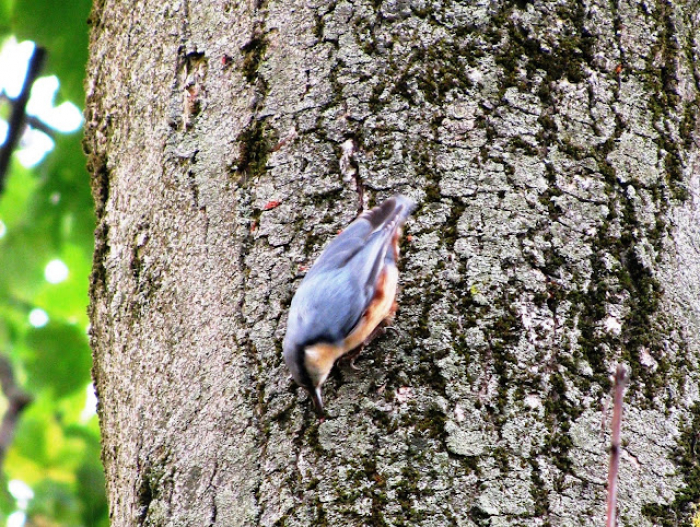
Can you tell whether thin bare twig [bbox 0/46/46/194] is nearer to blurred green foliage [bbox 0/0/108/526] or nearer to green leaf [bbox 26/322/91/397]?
blurred green foliage [bbox 0/0/108/526]

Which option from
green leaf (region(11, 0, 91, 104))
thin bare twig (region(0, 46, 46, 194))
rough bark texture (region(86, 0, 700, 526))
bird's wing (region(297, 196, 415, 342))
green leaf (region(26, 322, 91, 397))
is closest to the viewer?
rough bark texture (region(86, 0, 700, 526))

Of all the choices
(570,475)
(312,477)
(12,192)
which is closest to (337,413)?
(312,477)

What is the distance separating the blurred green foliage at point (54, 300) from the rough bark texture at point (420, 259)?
100cm

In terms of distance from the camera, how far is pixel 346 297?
1.94m

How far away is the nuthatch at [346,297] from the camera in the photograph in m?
1.62

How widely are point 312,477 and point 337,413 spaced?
0.43ft

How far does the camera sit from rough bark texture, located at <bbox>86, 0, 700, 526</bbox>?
153 centimetres

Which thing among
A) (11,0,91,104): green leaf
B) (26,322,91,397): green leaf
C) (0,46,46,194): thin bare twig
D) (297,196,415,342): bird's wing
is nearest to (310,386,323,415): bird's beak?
(297,196,415,342): bird's wing

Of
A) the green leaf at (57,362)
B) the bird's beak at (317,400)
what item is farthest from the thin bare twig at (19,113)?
the bird's beak at (317,400)

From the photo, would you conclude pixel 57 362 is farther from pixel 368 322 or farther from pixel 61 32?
pixel 368 322

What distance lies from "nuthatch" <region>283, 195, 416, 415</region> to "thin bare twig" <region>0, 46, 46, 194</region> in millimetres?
2287

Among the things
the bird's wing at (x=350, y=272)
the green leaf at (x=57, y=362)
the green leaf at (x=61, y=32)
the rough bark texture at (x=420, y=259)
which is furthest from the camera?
the green leaf at (x=57, y=362)

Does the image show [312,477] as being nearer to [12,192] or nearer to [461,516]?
[461,516]

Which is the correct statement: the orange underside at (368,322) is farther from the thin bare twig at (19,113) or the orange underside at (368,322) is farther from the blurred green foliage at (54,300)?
the thin bare twig at (19,113)
